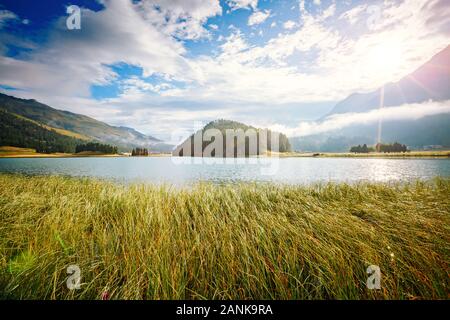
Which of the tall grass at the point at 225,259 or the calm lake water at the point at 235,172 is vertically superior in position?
the tall grass at the point at 225,259

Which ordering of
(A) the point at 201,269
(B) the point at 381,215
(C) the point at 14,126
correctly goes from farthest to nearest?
1. (C) the point at 14,126
2. (B) the point at 381,215
3. (A) the point at 201,269

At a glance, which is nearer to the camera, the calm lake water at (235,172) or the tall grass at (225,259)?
the tall grass at (225,259)

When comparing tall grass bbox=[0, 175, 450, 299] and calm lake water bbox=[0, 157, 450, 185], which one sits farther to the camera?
calm lake water bbox=[0, 157, 450, 185]

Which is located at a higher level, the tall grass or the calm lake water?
the tall grass

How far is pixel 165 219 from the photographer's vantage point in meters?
5.04

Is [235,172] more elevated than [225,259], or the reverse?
[225,259]

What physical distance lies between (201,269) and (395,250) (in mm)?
3485

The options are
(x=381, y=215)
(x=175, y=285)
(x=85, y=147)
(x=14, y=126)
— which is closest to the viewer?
(x=175, y=285)

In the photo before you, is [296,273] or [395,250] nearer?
[296,273]

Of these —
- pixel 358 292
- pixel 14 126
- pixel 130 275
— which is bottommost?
pixel 358 292

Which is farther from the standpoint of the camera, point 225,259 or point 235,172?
point 235,172
